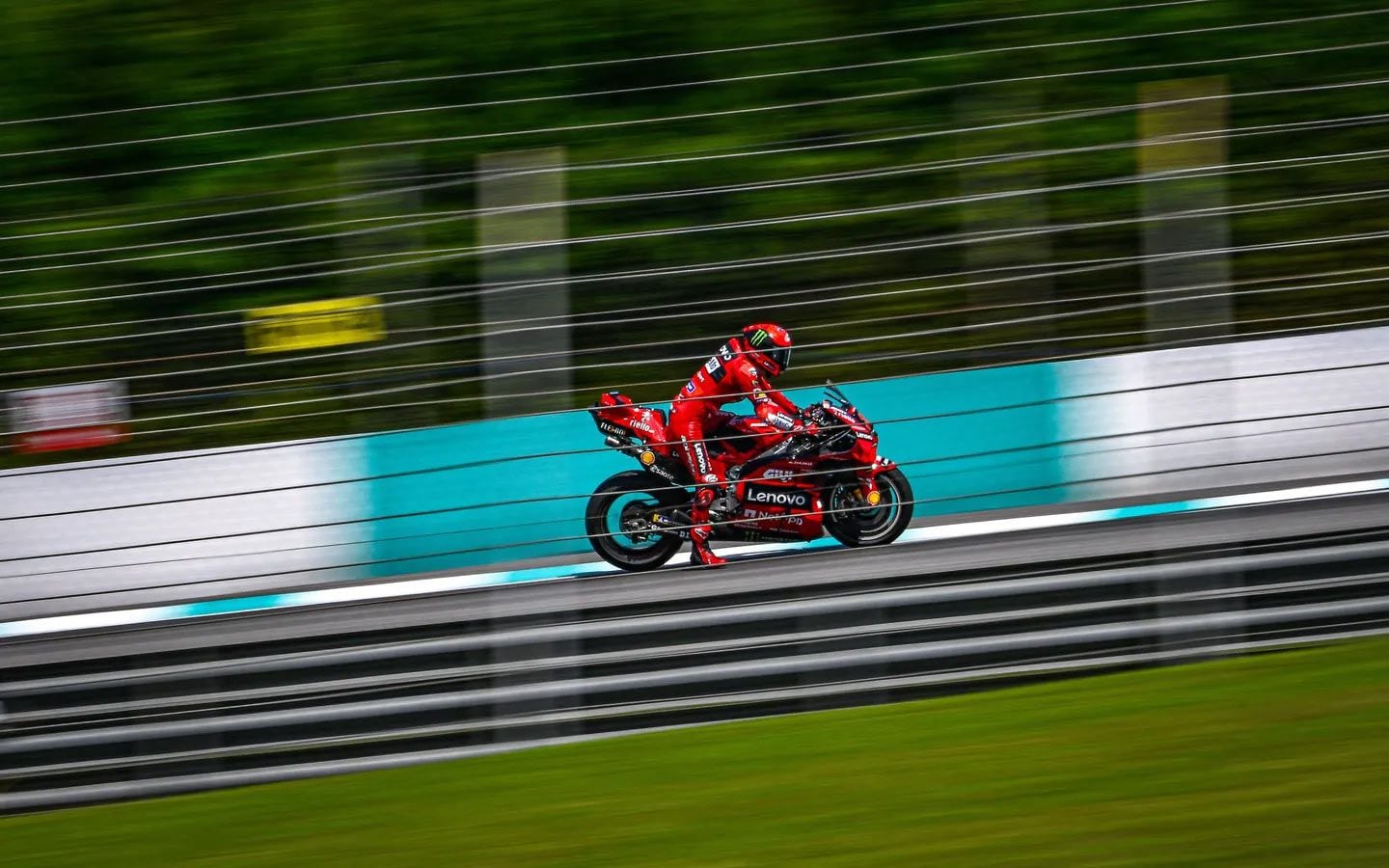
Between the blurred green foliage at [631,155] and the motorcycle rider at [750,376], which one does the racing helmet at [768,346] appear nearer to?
the motorcycle rider at [750,376]

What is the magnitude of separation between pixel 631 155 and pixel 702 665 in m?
3.23

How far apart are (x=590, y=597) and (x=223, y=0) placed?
506 centimetres

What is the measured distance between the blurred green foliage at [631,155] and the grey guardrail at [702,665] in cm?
139

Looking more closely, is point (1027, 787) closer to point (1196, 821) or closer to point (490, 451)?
point (1196, 821)

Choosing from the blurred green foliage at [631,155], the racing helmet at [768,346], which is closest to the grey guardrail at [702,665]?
the blurred green foliage at [631,155]

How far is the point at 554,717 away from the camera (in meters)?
3.33

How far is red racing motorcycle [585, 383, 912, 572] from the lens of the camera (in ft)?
16.1

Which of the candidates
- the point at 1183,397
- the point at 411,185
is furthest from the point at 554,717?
the point at 1183,397

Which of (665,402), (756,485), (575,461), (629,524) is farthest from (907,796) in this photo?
(756,485)

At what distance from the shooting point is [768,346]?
5.00 m

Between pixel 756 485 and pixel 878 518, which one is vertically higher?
pixel 756 485

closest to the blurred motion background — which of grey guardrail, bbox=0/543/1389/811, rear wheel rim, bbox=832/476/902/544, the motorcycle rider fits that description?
grey guardrail, bbox=0/543/1389/811

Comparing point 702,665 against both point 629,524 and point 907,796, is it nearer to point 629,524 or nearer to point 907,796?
point 907,796

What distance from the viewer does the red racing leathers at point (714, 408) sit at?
16.2 ft
